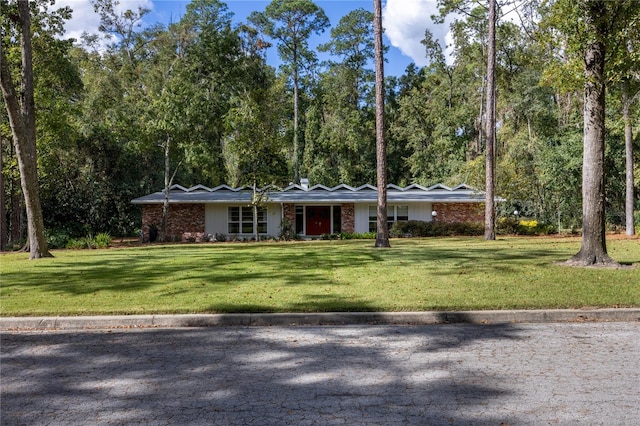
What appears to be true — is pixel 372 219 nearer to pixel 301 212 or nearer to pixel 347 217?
pixel 347 217

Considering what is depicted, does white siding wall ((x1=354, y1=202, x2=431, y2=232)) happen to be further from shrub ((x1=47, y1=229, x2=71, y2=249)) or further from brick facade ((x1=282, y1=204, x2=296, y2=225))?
shrub ((x1=47, y1=229, x2=71, y2=249))

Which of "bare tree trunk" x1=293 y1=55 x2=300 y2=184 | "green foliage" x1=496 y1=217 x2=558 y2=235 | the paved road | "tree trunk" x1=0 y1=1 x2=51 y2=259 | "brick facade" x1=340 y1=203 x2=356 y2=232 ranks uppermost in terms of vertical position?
"bare tree trunk" x1=293 y1=55 x2=300 y2=184

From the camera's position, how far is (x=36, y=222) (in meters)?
15.9

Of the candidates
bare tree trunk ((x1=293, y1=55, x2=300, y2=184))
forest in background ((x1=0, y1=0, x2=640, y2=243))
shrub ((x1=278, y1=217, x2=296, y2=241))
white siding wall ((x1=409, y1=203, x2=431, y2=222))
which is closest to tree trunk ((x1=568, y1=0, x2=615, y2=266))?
forest in background ((x1=0, y1=0, x2=640, y2=243))

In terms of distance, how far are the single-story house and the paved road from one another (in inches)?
900

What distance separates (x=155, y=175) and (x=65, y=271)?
2698 centimetres

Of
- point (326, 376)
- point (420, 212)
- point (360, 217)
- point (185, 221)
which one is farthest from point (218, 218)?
point (326, 376)

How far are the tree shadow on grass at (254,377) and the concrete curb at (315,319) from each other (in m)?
0.41

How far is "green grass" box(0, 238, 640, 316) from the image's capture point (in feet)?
26.0

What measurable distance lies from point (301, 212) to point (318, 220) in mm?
1138

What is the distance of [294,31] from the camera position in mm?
46719

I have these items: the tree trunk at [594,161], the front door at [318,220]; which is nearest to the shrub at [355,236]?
the front door at [318,220]

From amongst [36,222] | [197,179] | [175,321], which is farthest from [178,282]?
[197,179]

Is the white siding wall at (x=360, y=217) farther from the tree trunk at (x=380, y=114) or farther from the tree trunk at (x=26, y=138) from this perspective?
the tree trunk at (x=26, y=138)
